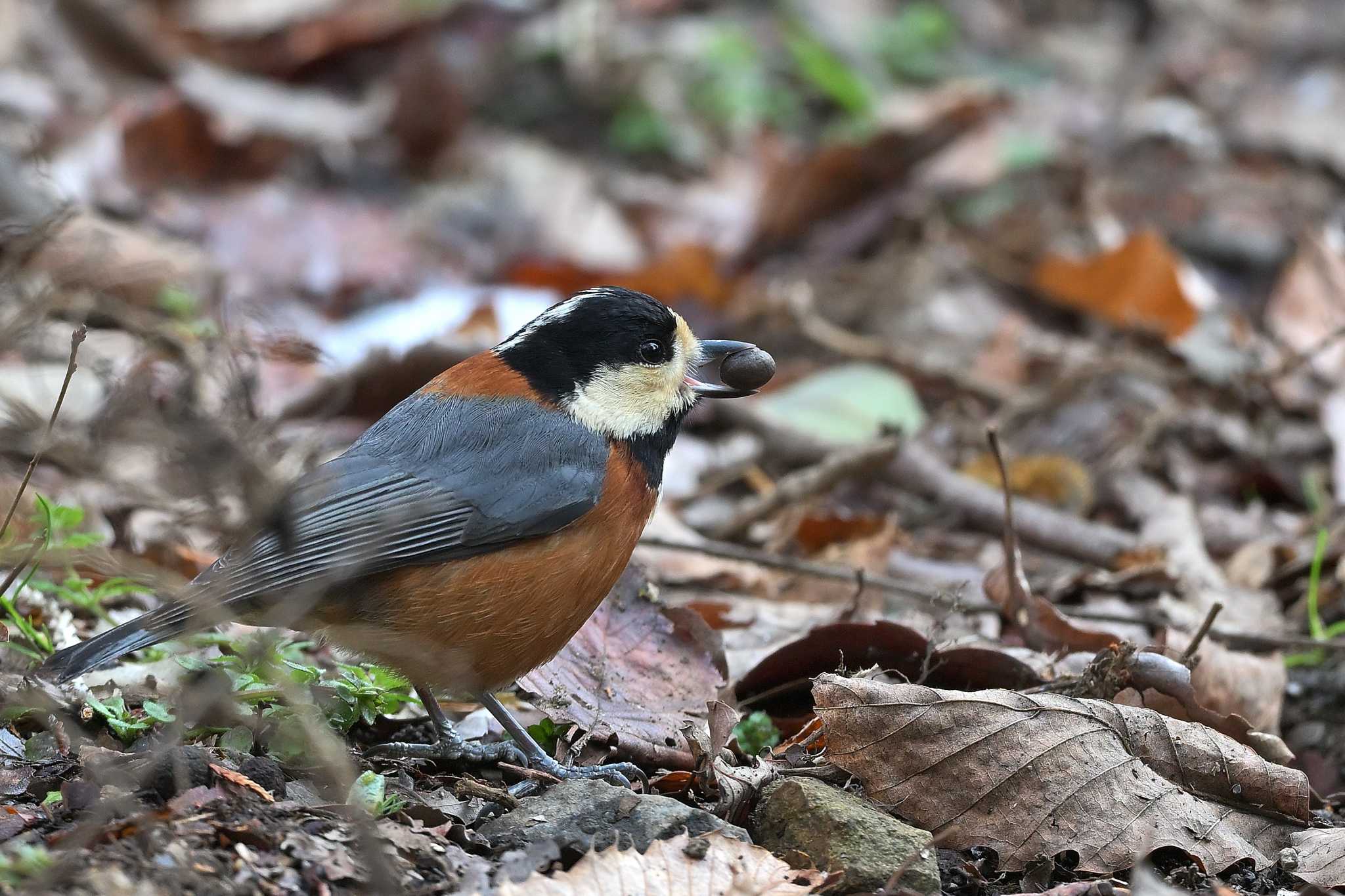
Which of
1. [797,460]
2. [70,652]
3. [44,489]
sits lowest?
[797,460]

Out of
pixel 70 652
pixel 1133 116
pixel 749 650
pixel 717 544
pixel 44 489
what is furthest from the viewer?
pixel 1133 116

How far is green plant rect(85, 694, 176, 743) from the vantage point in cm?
366

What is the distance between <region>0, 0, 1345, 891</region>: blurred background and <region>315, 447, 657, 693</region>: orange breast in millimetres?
613

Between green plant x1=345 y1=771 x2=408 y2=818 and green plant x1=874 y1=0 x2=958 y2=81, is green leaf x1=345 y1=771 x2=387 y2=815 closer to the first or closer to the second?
green plant x1=345 y1=771 x2=408 y2=818

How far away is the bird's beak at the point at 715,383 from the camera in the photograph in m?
4.86

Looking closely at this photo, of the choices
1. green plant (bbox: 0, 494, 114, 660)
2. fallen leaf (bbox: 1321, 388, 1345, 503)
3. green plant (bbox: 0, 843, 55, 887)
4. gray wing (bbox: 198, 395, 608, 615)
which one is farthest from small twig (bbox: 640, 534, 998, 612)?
A: green plant (bbox: 0, 843, 55, 887)

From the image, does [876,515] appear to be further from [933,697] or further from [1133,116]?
[1133,116]

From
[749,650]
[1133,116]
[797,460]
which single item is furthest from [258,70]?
[749,650]

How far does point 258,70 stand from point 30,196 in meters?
3.84

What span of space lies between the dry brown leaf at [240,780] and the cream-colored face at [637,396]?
5.37 feet

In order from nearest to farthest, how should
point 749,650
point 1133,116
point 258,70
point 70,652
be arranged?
point 70,652
point 749,650
point 258,70
point 1133,116

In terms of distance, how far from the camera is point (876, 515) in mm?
6348

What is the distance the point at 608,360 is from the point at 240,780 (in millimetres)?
1921

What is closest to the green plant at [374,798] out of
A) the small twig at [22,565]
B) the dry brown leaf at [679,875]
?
the dry brown leaf at [679,875]
